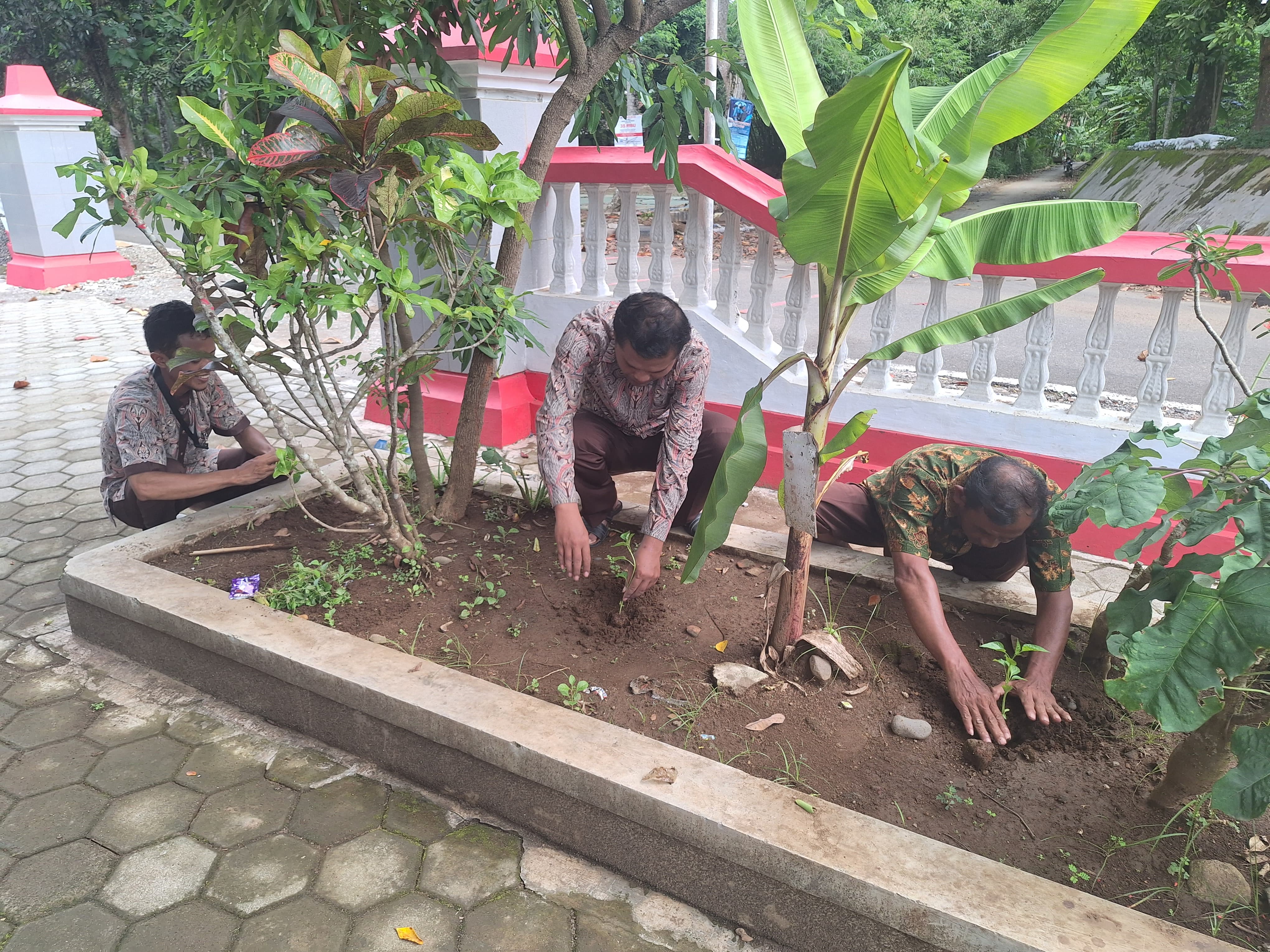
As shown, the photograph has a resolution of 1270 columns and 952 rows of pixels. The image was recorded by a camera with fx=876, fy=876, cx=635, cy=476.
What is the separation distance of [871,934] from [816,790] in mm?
341

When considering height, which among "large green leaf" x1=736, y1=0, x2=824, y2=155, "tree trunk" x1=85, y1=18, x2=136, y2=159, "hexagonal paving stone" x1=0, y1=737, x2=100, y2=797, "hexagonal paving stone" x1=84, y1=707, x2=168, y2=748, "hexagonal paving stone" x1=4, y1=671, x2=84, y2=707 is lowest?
"hexagonal paving stone" x1=0, y1=737, x2=100, y2=797

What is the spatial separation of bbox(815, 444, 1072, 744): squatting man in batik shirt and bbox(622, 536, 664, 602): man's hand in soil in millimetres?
695

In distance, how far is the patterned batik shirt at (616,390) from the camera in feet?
9.02

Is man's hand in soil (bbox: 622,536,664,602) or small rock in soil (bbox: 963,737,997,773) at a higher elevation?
man's hand in soil (bbox: 622,536,664,602)

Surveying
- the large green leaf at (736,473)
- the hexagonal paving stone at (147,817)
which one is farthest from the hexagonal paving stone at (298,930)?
the large green leaf at (736,473)

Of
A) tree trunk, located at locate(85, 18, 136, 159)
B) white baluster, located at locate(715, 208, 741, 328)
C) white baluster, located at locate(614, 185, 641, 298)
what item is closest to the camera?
white baluster, located at locate(715, 208, 741, 328)

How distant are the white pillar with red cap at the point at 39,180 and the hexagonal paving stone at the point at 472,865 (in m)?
10.5

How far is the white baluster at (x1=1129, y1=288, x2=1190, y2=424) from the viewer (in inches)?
125

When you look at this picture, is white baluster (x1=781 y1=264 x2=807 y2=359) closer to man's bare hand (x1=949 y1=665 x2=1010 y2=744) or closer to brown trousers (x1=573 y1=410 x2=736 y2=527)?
brown trousers (x1=573 y1=410 x2=736 y2=527)

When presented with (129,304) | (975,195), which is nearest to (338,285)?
(129,304)

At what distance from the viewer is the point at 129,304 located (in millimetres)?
9148

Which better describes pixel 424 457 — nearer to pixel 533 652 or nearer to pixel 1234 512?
pixel 533 652

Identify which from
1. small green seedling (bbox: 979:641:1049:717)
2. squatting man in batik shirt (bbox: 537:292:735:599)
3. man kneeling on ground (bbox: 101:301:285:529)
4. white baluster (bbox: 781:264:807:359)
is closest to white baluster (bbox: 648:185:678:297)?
white baluster (bbox: 781:264:807:359)

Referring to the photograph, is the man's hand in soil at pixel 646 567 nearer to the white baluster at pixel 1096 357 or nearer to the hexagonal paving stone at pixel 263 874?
the hexagonal paving stone at pixel 263 874
